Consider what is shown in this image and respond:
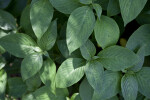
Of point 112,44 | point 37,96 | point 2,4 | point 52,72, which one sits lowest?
point 37,96

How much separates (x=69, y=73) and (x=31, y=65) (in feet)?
0.59

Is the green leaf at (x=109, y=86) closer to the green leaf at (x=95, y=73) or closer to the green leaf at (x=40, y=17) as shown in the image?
the green leaf at (x=95, y=73)

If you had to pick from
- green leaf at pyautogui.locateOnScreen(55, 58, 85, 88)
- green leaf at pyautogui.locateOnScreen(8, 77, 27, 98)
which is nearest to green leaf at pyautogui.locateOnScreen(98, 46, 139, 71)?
green leaf at pyautogui.locateOnScreen(55, 58, 85, 88)

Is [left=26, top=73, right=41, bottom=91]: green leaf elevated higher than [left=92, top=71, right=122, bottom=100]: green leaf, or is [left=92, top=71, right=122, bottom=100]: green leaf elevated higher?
[left=92, top=71, right=122, bottom=100]: green leaf

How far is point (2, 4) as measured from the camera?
1200mm

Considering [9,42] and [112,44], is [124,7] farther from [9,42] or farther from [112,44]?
[9,42]

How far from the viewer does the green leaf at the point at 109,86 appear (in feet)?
2.84

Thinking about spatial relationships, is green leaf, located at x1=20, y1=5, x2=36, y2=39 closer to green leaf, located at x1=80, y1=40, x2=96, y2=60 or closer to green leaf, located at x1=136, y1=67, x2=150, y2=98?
green leaf, located at x1=80, y1=40, x2=96, y2=60

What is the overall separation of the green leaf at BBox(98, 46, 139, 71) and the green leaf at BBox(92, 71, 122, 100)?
0.16 feet

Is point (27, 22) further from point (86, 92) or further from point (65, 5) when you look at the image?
point (86, 92)

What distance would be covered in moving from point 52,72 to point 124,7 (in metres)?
0.43

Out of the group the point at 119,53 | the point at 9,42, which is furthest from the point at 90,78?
the point at 9,42

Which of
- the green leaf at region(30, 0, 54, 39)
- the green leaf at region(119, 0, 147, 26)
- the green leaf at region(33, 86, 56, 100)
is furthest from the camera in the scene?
the green leaf at region(33, 86, 56, 100)

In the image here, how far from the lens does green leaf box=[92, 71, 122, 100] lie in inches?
34.0
